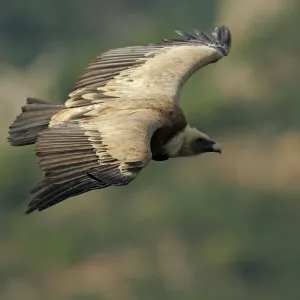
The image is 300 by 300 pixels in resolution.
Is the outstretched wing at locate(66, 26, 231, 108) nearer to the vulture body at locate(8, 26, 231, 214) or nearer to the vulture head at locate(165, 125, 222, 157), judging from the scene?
the vulture body at locate(8, 26, 231, 214)

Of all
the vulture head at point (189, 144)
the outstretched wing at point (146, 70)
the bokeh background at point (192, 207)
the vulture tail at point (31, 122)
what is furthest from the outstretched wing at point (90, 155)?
the bokeh background at point (192, 207)

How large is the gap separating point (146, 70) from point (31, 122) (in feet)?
4.54

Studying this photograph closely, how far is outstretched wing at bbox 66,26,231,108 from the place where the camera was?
13359 millimetres

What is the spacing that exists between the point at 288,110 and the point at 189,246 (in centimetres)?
549

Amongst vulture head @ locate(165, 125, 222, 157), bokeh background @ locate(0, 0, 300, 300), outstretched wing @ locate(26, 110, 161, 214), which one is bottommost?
bokeh background @ locate(0, 0, 300, 300)

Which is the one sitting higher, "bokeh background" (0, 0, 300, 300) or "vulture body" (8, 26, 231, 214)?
"vulture body" (8, 26, 231, 214)

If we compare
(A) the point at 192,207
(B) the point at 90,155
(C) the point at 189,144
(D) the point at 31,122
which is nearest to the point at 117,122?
(B) the point at 90,155

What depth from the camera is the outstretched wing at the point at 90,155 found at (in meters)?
11.5

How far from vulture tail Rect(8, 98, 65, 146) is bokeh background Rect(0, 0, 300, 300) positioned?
18110mm

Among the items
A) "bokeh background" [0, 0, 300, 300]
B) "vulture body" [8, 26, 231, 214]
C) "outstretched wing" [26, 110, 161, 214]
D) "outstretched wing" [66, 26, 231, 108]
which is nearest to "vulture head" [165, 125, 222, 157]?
"vulture body" [8, 26, 231, 214]

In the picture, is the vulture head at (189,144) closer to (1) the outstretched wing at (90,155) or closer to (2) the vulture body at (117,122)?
A: (2) the vulture body at (117,122)

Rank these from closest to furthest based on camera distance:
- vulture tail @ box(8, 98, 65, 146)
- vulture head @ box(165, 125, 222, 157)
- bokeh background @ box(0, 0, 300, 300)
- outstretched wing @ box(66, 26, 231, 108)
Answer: vulture tail @ box(8, 98, 65, 146) → vulture head @ box(165, 125, 222, 157) → outstretched wing @ box(66, 26, 231, 108) → bokeh background @ box(0, 0, 300, 300)

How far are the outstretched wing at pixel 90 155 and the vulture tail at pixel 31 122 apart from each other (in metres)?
0.51

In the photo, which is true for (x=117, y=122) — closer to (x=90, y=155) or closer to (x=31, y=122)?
(x=90, y=155)
